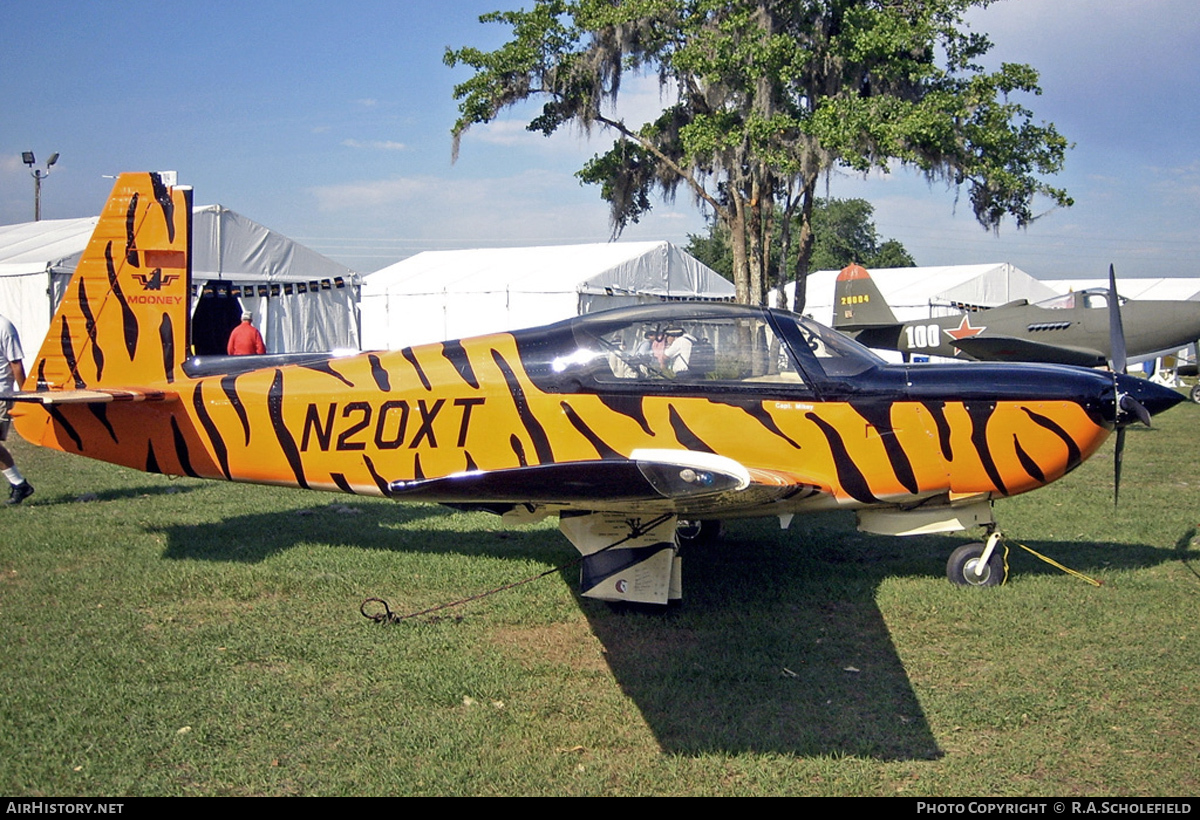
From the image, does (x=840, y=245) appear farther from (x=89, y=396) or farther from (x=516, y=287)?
(x=89, y=396)

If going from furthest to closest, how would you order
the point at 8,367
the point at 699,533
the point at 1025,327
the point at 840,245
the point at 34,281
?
the point at 840,245, the point at 1025,327, the point at 34,281, the point at 8,367, the point at 699,533

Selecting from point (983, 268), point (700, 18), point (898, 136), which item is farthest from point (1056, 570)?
point (983, 268)

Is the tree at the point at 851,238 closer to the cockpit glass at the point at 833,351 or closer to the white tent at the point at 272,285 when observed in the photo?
the white tent at the point at 272,285

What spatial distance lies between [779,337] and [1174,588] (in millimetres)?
3242

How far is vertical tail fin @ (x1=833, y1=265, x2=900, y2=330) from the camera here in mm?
18703

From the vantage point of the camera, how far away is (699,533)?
7.25 m

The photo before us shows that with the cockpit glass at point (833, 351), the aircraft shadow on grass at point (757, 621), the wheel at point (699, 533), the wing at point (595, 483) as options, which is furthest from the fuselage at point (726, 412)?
→ the wheel at point (699, 533)

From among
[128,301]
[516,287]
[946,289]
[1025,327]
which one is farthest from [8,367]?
[946,289]

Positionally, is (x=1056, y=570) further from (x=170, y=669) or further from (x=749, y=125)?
(x=749, y=125)

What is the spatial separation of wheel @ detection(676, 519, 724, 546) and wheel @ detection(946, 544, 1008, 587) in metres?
1.91

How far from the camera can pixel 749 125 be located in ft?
56.2

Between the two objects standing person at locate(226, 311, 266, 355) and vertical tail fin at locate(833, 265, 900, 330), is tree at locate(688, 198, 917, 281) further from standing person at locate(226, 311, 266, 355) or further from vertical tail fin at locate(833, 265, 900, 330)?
standing person at locate(226, 311, 266, 355)

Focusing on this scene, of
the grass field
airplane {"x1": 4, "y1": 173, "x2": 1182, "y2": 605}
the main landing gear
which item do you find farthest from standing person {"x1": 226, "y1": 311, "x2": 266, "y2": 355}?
the main landing gear

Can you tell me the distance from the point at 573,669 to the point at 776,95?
15692 mm
